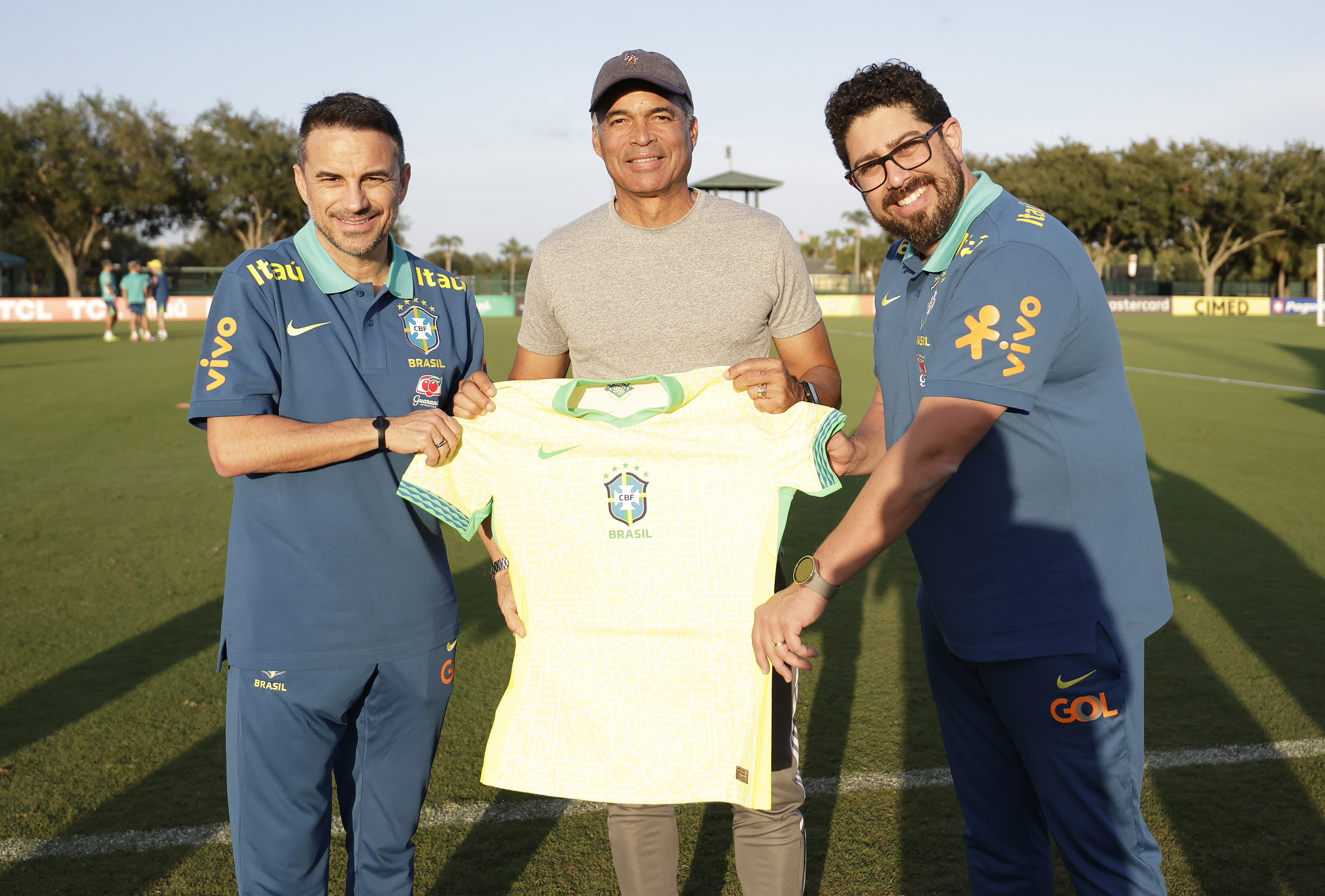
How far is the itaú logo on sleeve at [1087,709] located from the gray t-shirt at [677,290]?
1329 mm

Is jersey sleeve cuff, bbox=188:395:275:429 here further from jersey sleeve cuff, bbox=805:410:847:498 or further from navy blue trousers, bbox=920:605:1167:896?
navy blue trousers, bbox=920:605:1167:896

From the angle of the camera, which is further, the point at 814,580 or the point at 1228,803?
the point at 1228,803

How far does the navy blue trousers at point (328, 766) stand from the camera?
235 cm

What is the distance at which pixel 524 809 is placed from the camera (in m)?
3.79

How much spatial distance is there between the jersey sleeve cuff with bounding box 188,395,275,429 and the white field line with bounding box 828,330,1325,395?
1259 centimetres

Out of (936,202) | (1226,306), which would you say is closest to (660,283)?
(936,202)

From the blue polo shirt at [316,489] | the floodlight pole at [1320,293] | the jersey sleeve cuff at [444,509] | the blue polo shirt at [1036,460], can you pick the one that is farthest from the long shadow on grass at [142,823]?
the floodlight pole at [1320,293]

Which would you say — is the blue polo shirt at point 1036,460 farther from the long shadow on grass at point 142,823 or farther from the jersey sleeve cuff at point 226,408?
the long shadow on grass at point 142,823

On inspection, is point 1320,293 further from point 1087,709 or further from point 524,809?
point 1087,709

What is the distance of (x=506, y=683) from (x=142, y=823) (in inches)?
68.3

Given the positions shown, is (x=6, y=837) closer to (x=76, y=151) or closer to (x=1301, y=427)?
(x=1301, y=427)

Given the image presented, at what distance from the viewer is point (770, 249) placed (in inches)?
116

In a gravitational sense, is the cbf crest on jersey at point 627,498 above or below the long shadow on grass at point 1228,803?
above

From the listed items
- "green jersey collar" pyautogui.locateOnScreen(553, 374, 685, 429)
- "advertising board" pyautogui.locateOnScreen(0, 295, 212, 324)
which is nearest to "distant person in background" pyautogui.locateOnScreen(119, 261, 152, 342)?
"advertising board" pyautogui.locateOnScreen(0, 295, 212, 324)
